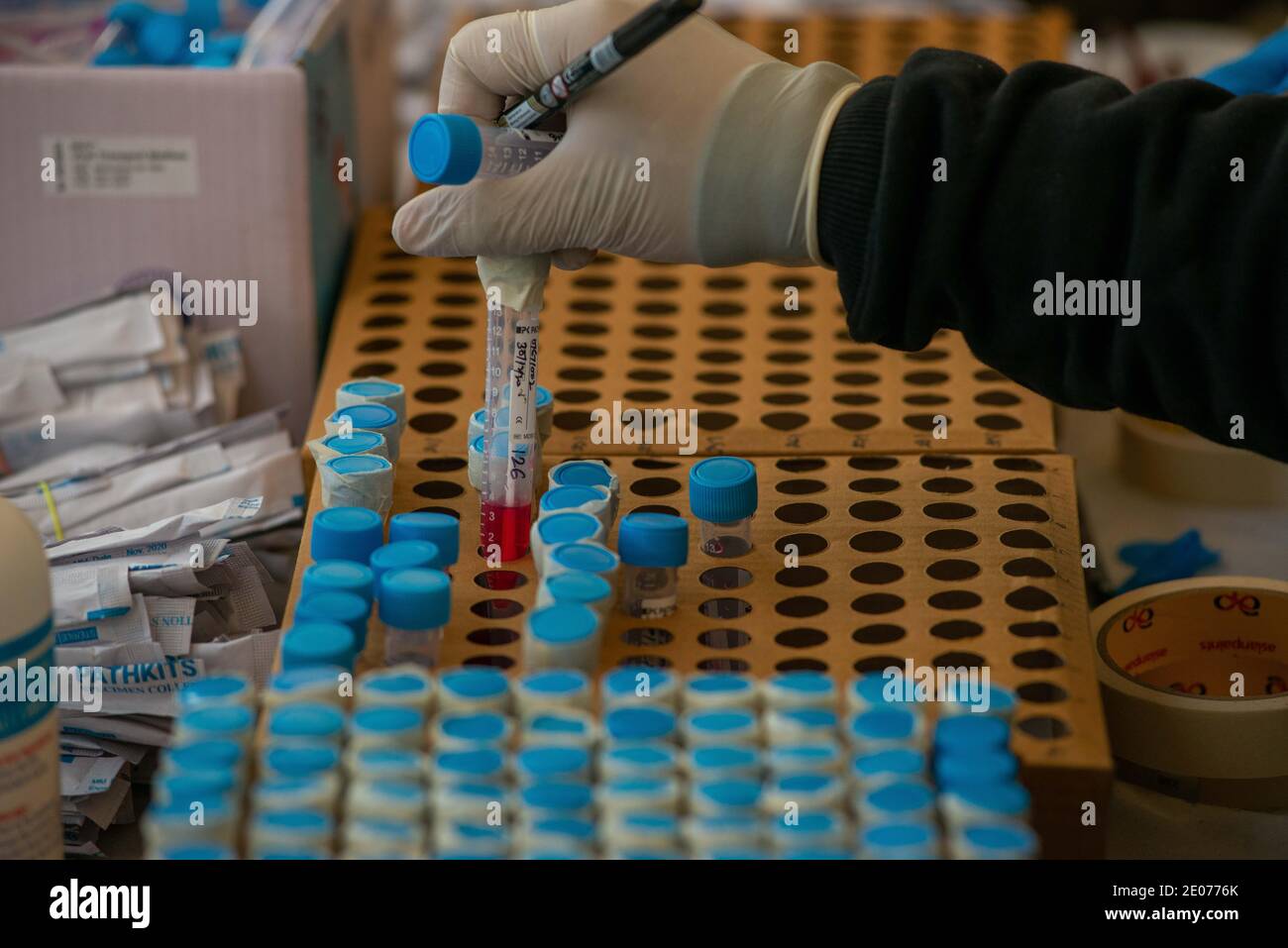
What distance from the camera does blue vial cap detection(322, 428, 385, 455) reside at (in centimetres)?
115

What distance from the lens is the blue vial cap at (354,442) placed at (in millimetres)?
1149

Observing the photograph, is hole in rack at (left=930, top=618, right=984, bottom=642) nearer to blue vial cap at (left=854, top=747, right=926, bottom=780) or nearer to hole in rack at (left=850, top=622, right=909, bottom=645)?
hole in rack at (left=850, top=622, right=909, bottom=645)

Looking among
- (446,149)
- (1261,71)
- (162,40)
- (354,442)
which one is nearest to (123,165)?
(162,40)

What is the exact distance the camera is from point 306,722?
0.84 meters

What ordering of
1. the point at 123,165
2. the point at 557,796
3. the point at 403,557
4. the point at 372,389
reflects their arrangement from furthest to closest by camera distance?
the point at 123,165 < the point at 372,389 < the point at 403,557 < the point at 557,796

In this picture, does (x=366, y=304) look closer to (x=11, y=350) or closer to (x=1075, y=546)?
(x=11, y=350)

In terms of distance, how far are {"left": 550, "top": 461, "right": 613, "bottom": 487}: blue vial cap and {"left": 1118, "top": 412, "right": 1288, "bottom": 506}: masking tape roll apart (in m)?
0.80

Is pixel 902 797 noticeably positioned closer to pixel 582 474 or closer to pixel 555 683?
pixel 555 683

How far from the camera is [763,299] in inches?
66.7

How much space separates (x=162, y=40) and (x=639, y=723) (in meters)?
1.13

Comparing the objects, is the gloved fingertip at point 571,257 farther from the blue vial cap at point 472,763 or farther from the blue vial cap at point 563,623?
the blue vial cap at point 472,763

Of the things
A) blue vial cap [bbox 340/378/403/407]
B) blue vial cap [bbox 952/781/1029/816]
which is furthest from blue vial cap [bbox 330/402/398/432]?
blue vial cap [bbox 952/781/1029/816]

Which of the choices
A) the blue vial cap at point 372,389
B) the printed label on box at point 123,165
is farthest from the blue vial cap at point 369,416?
the printed label on box at point 123,165
